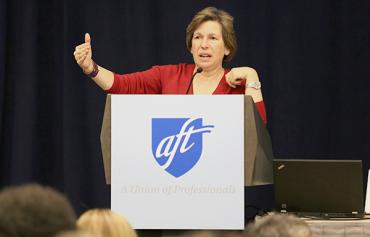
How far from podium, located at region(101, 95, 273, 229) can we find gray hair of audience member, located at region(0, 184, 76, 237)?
1.45 meters

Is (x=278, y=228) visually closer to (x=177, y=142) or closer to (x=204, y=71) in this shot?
(x=177, y=142)

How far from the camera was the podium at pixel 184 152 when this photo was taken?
344 cm

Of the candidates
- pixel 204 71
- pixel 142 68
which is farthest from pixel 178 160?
pixel 142 68

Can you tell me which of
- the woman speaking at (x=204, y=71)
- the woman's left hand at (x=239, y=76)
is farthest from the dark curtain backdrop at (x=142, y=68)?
the woman's left hand at (x=239, y=76)

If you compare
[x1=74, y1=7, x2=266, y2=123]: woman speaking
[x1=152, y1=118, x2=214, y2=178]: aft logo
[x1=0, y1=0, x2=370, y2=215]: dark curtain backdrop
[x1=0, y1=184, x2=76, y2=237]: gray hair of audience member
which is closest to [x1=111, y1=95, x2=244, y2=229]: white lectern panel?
[x1=152, y1=118, x2=214, y2=178]: aft logo

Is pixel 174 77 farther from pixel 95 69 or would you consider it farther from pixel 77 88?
pixel 77 88

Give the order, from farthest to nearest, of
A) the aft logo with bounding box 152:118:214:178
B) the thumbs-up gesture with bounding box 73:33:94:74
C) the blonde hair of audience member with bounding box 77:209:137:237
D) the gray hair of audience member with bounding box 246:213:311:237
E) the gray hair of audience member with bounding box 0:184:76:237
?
1. the thumbs-up gesture with bounding box 73:33:94:74
2. the aft logo with bounding box 152:118:214:178
3. the gray hair of audience member with bounding box 246:213:311:237
4. the blonde hair of audience member with bounding box 77:209:137:237
5. the gray hair of audience member with bounding box 0:184:76:237

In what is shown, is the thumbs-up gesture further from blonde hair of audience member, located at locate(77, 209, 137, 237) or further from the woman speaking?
blonde hair of audience member, located at locate(77, 209, 137, 237)

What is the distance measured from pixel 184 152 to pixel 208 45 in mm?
990

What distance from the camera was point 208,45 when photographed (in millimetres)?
4277

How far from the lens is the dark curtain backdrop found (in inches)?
240

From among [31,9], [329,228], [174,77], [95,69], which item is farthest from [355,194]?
[31,9]

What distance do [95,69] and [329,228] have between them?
1433mm

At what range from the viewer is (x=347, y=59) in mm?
6254
